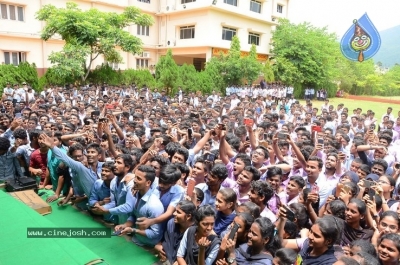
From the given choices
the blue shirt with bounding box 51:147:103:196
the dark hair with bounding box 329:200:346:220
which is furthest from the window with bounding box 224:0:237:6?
the dark hair with bounding box 329:200:346:220

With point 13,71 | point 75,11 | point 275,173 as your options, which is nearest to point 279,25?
point 75,11

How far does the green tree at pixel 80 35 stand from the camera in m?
15.6

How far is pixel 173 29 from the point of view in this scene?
24.8 meters

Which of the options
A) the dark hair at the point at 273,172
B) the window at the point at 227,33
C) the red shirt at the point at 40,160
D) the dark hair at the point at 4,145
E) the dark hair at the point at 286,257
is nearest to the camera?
the dark hair at the point at 286,257

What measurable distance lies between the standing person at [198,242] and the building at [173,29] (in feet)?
62.3

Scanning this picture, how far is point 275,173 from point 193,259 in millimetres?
1614

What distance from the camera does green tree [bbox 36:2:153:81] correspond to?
1561 centimetres

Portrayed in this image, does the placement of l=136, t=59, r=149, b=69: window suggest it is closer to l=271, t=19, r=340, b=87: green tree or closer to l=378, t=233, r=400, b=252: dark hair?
l=271, t=19, r=340, b=87: green tree

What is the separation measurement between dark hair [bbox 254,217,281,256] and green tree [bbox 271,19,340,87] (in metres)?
23.2

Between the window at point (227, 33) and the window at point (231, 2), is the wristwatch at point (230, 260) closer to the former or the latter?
the window at point (227, 33)

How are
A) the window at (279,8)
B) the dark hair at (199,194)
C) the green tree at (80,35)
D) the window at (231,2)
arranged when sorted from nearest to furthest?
the dark hair at (199,194) → the green tree at (80,35) → the window at (231,2) → the window at (279,8)

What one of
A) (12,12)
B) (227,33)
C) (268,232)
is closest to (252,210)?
(268,232)

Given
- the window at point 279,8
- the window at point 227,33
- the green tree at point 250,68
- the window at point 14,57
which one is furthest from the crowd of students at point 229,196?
the window at point 279,8

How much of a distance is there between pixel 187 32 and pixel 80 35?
9.97 meters
